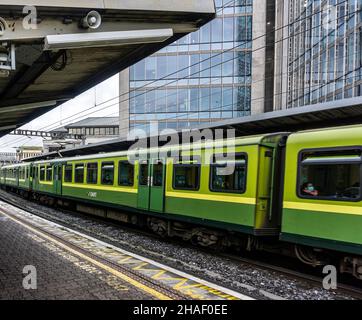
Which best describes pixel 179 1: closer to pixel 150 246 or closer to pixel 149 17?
pixel 149 17

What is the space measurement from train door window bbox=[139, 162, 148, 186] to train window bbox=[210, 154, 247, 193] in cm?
309

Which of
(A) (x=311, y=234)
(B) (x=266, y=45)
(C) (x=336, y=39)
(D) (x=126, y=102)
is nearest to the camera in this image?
(A) (x=311, y=234)

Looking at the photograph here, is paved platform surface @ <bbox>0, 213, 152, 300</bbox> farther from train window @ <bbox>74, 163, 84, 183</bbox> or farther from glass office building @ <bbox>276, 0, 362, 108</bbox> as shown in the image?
glass office building @ <bbox>276, 0, 362, 108</bbox>

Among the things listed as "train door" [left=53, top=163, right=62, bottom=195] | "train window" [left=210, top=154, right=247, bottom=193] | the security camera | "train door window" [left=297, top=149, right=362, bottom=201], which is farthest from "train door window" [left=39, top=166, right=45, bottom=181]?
the security camera

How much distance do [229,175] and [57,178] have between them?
12.9 m

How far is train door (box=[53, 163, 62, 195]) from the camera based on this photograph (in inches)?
742

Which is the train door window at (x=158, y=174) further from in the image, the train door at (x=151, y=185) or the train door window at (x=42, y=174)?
the train door window at (x=42, y=174)

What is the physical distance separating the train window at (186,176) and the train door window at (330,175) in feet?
9.75

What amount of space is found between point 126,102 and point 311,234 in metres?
41.1

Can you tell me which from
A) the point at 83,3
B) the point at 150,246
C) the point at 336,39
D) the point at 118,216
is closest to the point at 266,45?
the point at 336,39

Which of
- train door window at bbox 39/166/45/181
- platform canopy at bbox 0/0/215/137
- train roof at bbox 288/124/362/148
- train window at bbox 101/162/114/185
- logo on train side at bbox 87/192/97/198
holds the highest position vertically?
platform canopy at bbox 0/0/215/137

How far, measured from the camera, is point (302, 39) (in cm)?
3456

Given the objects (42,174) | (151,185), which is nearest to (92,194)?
(151,185)

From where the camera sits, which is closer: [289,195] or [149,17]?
[149,17]
